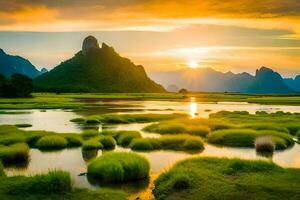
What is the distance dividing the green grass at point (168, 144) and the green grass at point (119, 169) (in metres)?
14.7

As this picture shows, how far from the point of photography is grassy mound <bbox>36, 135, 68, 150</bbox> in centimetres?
5184

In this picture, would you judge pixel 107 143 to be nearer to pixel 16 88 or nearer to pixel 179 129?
pixel 179 129

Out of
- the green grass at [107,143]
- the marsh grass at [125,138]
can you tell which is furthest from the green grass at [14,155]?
the marsh grass at [125,138]

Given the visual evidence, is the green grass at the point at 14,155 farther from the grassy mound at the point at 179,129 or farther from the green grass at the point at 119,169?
the grassy mound at the point at 179,129

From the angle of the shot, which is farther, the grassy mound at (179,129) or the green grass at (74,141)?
the grassy mound at (179,129)

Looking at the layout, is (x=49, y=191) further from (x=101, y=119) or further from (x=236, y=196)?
(x=101, y=119)

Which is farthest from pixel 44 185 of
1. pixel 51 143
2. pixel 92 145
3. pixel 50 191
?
pixel 51 143

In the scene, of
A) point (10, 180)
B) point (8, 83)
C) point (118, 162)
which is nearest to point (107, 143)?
point (118, 162)

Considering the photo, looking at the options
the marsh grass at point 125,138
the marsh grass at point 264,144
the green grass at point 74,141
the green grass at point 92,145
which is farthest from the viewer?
the marsh grass at point 125,138

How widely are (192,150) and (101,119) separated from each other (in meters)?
39.8

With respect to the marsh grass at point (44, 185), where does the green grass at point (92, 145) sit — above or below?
below

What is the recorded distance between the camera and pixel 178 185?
29.3 meters

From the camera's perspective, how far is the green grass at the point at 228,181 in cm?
2755

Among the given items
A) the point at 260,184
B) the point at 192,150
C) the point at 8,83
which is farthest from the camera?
the point at 8,83
